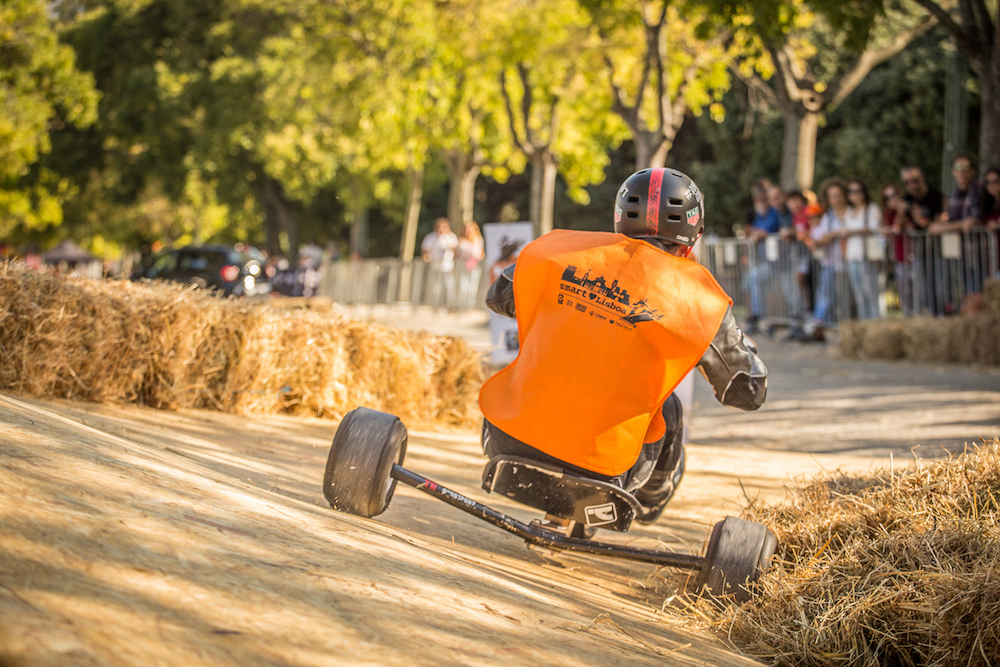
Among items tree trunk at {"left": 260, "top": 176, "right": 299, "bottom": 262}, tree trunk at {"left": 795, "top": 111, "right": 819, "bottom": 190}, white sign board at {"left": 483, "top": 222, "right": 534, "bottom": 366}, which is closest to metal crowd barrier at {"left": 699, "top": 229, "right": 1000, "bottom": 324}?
tree trunk at {"left": 795, "top": 111, "right": 819, "bottom": 190}

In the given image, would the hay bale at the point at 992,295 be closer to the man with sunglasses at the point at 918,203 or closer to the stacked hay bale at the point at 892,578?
the man with sunglasses at the point at 918,203

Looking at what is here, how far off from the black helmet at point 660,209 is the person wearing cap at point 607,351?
2cm

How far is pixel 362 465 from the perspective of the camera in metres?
3.65

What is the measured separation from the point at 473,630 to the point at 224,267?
19.0 m

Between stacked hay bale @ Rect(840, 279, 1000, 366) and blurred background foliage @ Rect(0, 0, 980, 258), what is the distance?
4830 millimetres

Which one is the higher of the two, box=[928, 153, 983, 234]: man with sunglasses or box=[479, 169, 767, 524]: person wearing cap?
box=[928, 153, 983, 234]: man with sunglasses

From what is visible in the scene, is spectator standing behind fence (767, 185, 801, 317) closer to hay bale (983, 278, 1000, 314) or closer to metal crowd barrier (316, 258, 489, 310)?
hay bale (983, 278, 1000, 314)

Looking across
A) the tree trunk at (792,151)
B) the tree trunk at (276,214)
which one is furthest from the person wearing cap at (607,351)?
the tree trunk at (276,214)

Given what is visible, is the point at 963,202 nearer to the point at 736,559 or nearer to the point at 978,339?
the point at 978,339

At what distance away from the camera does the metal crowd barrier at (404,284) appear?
73.2 ft

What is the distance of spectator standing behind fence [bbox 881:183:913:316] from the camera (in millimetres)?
12273

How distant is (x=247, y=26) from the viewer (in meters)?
36.3

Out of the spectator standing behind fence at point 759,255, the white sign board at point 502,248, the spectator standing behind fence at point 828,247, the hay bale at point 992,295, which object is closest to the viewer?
the white sign board at point 502,248

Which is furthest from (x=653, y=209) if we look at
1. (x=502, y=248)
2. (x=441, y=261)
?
(x=441, y=261)
